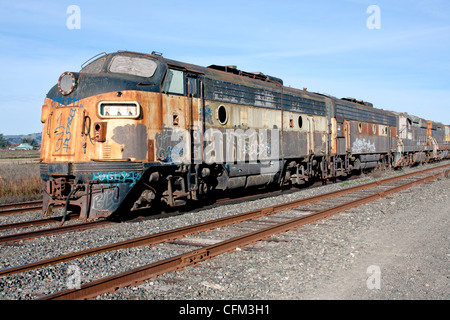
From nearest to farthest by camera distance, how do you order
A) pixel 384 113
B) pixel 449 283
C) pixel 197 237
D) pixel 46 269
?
1. pixel 449 283
2. pixel 46 269
3. pixel 197 237
4. pixel 384 113

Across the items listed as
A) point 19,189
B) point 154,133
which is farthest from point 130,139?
point 19,189

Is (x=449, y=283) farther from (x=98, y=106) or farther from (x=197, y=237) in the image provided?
(x=98, y=106)

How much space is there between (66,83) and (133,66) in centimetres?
157

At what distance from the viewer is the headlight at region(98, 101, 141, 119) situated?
8734 mm

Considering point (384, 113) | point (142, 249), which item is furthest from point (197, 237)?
point (384, 113)

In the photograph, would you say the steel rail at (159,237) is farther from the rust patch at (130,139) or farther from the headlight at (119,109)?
the headlight at (119,109)

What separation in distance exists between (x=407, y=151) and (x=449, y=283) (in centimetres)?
2516

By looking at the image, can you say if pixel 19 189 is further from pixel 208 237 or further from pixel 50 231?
pixel 208 237

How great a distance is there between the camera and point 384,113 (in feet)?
81.3

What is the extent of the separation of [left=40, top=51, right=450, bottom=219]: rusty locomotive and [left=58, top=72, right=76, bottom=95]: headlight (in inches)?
0.9

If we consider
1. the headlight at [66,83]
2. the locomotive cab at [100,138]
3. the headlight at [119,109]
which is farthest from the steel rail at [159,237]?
the headlight at [66,83]

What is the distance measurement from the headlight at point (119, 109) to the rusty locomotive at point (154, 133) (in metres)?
0.02

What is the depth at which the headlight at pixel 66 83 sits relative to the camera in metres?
9.05

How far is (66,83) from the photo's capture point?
9164 millimetres
